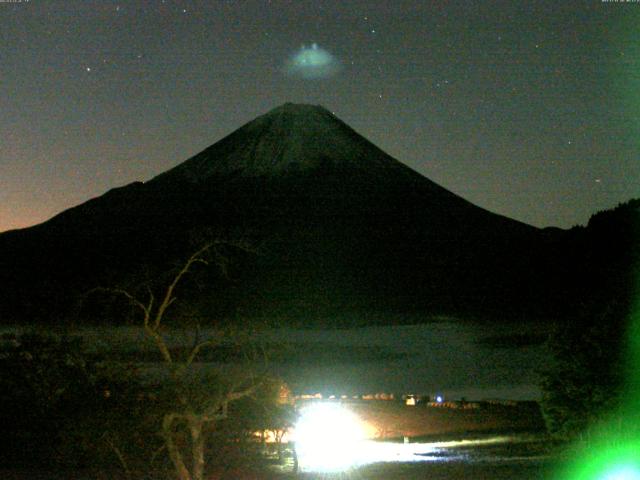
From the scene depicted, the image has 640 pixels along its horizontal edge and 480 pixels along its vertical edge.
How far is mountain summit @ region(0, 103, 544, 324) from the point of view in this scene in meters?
82.5

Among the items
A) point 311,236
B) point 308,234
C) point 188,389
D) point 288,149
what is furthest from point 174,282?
point 288,149

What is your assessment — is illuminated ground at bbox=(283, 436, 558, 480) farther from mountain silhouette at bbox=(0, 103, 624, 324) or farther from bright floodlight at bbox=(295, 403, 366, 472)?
mountain silhouette at bbox=(0, 103, 624, 324)

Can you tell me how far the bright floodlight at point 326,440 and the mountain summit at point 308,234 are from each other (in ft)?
156

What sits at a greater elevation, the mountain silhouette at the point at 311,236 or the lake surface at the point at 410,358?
the mountain silhouette at the point at 311,236

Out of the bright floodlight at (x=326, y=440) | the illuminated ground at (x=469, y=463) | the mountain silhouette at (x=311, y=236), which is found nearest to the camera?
the illuminated ground at (x=469, y=463)

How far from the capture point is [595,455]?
17.6 meters

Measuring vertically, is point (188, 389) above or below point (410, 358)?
below

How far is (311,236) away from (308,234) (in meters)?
0.37

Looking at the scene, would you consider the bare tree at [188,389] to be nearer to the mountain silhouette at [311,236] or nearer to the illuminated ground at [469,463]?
the illuminated ground at [469,463]

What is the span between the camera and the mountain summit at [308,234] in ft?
271

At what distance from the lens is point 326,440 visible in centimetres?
2197

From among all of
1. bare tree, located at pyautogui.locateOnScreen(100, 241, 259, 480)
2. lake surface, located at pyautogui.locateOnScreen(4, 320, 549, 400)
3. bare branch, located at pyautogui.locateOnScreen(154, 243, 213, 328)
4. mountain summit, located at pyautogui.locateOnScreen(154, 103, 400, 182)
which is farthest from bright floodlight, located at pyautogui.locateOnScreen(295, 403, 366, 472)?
mountain summit, located at pyautogui.locateOnScreen(154, 103, 400, 182)

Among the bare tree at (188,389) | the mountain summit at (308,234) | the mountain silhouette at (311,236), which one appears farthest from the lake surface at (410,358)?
the mountain summit at (308,234)

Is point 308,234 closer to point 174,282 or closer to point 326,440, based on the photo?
point 326,440
